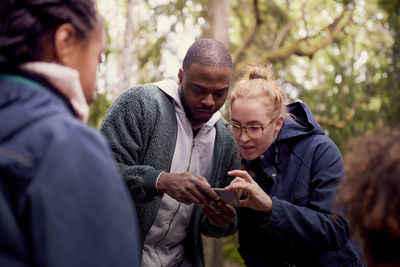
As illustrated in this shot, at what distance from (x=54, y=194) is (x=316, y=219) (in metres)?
1.79

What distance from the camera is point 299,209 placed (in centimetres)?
262

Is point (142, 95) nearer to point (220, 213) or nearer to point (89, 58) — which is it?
point (220, 213)

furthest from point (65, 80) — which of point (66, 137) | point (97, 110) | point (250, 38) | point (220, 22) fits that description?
point (250, 38)

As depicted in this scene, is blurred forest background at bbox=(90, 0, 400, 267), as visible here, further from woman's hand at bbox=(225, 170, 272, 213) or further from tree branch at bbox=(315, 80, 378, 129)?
woman's hand at bbox=(225, 170, 272, 213)

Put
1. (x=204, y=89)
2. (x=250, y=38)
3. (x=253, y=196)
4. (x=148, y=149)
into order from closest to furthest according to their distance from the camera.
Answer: (x=253, y=196) → (x=148, y=149) → (x=204, y=89) → (x=250, y=38)

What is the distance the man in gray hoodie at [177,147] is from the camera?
9.87ft

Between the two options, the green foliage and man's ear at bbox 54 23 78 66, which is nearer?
man's ear at bbox 54 23 78 66

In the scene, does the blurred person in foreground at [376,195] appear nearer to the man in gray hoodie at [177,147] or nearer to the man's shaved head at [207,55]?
the man in gray hoodie at [177,147]

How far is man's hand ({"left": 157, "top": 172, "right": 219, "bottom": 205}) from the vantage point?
2.67 meters

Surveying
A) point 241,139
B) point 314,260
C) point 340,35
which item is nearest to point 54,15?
point 241,139

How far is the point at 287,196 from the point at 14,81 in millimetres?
1891

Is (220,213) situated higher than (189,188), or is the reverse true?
(189,188)

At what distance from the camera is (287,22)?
10.5 metres

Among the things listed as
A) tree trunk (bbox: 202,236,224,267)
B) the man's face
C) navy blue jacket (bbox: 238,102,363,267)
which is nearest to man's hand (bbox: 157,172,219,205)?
navy blue jacket (bbox: 238,102,363,267)
